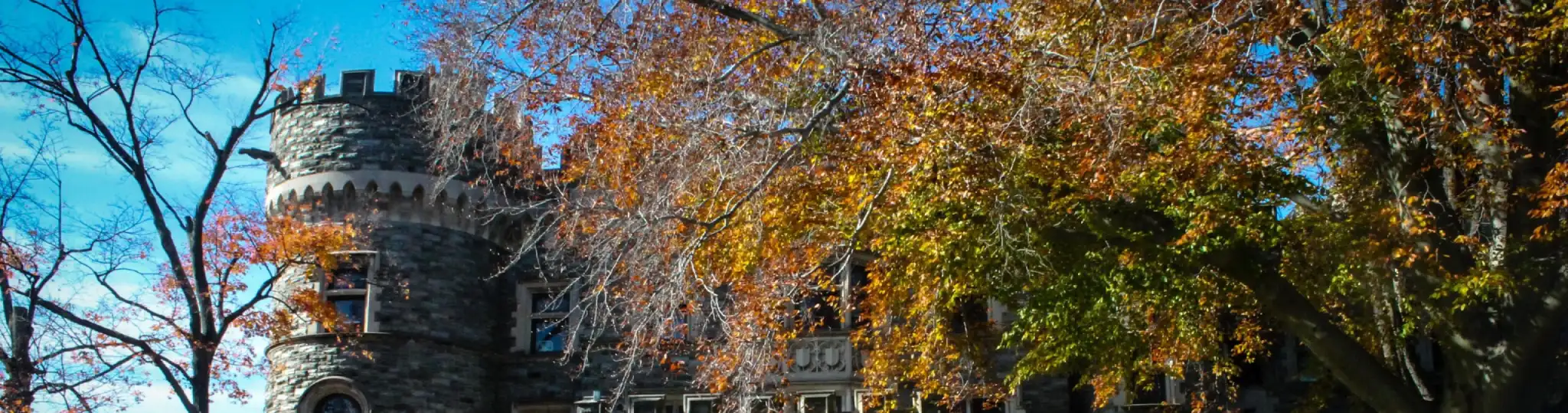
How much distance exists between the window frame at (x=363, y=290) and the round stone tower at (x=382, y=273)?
0.07 ft

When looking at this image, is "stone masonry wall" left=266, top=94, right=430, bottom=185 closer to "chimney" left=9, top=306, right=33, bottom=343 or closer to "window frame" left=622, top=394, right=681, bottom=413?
"window frame" left=622, top=394, right=681, bottom=413

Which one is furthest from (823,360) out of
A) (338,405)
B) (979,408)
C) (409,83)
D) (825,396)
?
(409,83)

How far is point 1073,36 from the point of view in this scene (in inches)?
555

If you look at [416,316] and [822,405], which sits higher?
[416,316]

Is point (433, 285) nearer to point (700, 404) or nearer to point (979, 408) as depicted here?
point (700, 404)

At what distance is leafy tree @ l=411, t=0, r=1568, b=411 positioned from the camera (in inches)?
479

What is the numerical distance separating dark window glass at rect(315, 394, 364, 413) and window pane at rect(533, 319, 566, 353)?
3159mm

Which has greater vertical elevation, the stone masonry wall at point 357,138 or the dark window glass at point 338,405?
the stone masonry wall at point 357,138

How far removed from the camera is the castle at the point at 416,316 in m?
22.5

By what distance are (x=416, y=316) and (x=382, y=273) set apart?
0.82m

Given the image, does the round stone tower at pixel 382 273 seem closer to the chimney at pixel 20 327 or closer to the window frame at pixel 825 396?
the chimney at pixel 20 327

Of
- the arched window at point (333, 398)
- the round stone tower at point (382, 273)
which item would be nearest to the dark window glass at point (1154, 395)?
the round stone tower at point (382, 273)

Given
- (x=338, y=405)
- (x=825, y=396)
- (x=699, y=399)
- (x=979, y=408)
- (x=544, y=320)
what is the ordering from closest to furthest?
(x=825, y=396)
(x=338, y=405)
(x=699, y=399)
(x=979, y=408)
(x=544, y=320)

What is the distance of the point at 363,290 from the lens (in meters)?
23.0
